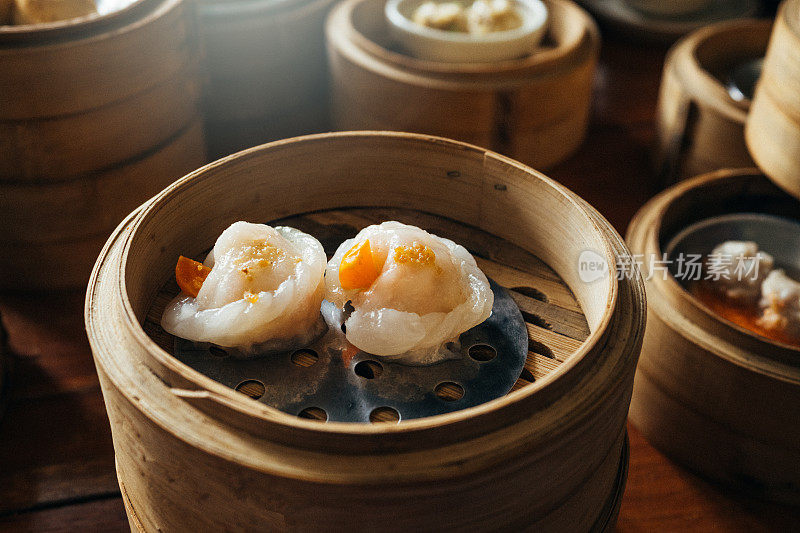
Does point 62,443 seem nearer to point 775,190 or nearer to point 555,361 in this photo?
point 555,361

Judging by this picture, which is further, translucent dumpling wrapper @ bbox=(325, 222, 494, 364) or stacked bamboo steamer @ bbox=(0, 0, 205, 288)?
stacked bamboo steamer @ bbox=(0, 0, 205, 288)

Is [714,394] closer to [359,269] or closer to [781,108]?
[781,108]

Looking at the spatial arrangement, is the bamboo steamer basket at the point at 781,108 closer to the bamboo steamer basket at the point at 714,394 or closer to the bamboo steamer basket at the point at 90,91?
the bamboo steamer basket at the point at 714,394

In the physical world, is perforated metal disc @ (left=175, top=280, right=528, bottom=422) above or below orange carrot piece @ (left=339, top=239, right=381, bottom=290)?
below

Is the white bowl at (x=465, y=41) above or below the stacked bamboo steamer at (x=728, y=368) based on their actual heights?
above

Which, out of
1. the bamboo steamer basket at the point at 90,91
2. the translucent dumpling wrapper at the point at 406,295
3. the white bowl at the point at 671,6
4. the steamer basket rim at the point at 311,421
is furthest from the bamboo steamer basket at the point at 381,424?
the white bowl at the point at 671,6

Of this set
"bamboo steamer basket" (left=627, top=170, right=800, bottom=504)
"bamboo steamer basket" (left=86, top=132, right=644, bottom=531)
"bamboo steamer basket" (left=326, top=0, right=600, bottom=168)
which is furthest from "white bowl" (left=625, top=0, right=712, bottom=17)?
"bamboo steamer basket" (left=86, top=132, right=644, bottom=531)

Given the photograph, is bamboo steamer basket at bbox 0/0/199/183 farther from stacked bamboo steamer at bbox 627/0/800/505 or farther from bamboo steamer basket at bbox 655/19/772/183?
bamboo steamer basket at bbox 655/19/772/183

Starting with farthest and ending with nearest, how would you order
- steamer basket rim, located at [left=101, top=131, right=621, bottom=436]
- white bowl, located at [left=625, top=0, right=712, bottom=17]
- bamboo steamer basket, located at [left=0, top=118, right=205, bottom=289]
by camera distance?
white bowl, located at [left=625, top=0, right=712, bottom=17], bamboo steamer basket, located at [left=0, top=118, right=205, bottom=289], steamer basket rim, located at [left=101, top=131, right=621, bottom=436]
